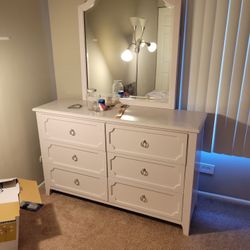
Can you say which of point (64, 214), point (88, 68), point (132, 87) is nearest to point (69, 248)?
point (64, 214)

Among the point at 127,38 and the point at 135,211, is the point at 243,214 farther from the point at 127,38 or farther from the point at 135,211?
the point at 127,38

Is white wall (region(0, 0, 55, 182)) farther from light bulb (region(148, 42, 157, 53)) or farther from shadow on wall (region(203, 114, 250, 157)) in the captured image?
shadow on wall (region(203, 114, 250, 157))

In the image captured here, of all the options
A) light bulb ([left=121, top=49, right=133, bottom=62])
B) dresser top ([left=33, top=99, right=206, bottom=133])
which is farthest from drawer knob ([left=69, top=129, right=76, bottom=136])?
light bulb ([left=121, top=49, right=133, bottom=62])

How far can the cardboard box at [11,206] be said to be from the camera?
1612 millimetres

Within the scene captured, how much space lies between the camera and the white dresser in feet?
A: 5.68

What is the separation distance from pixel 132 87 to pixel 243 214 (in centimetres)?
137

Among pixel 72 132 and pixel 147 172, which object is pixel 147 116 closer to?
pixel 147 172

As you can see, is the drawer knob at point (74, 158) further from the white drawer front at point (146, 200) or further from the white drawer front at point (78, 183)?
the white drawer front at point (146, 200)

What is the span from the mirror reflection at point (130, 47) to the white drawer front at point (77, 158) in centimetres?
57

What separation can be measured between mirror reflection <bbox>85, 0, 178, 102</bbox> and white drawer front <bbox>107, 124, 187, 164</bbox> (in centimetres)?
43

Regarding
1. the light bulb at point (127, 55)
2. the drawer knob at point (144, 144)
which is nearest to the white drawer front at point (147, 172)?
the drawer knob at point (144, 144)

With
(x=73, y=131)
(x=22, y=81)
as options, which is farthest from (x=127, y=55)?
(x=22, y=81)

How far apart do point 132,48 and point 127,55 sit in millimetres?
71

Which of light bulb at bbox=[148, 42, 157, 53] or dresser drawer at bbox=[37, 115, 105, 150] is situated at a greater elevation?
light bulb at bbox=[148, 42, 157, 53]
